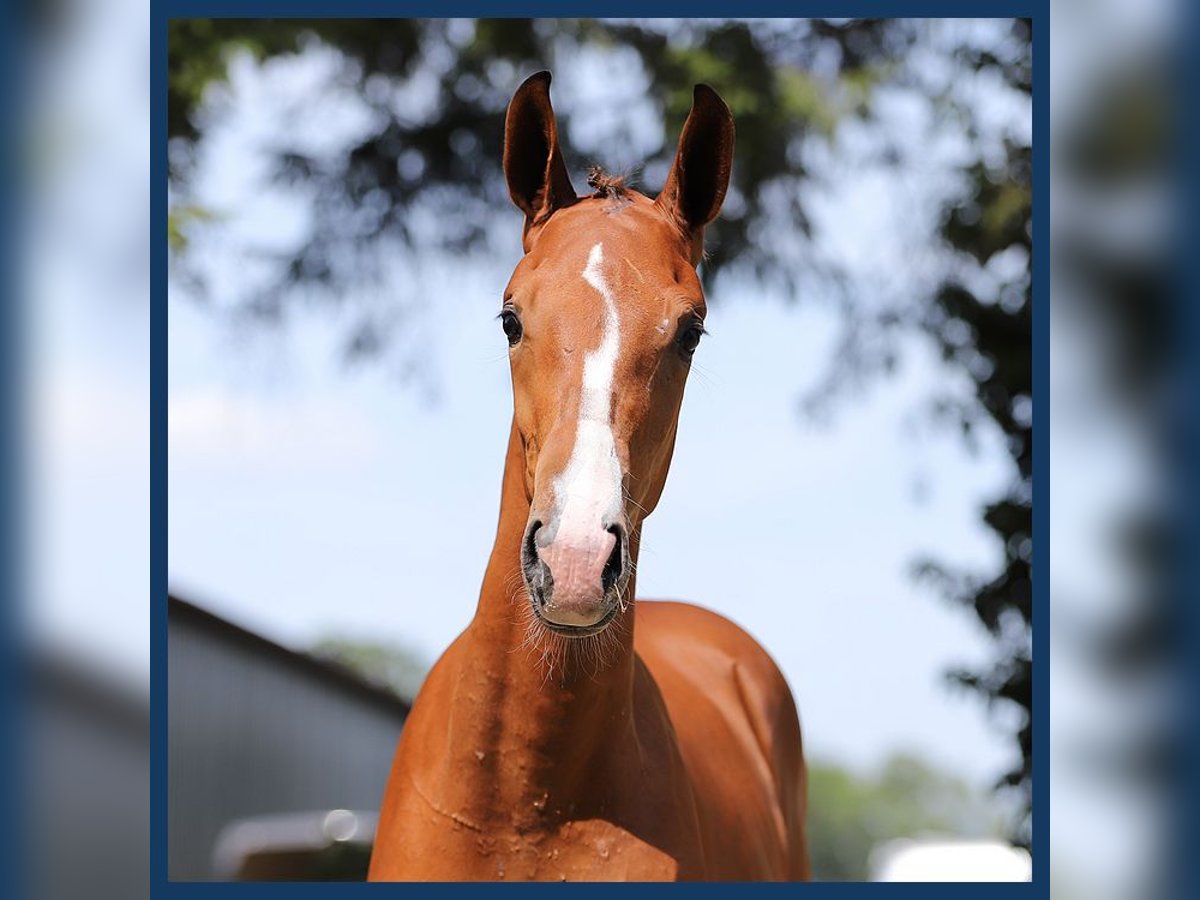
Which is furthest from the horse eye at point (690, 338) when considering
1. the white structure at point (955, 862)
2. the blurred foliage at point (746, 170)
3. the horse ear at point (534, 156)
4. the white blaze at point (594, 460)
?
the white structure at point (955, 862)

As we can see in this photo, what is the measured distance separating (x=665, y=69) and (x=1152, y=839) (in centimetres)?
565

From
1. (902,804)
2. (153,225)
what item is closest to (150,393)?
(153,225)

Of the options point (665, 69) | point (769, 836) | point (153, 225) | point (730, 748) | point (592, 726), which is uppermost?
point (665, 69)

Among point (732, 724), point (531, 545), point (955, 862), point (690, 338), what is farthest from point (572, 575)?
point (955, 862)

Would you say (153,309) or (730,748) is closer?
(153,309)

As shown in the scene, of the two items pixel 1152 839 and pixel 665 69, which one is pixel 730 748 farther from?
pixel 665 69

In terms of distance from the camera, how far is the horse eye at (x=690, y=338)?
2586 mm

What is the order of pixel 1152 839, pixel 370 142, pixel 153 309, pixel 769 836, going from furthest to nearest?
pixel 370 142
pixel 769 836
pixel 153 309
pixel 1152 839

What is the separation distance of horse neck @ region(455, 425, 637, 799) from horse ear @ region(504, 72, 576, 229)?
54 centimetres

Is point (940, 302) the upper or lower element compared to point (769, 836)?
upper

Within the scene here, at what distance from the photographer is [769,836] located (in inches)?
148

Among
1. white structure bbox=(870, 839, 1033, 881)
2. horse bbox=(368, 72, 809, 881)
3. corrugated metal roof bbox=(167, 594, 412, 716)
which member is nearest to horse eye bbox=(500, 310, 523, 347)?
horse bbox=(368, 72, 809, 881)

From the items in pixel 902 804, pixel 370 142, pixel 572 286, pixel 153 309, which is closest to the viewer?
pixel 153 309

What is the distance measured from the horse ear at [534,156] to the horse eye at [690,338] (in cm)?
46
